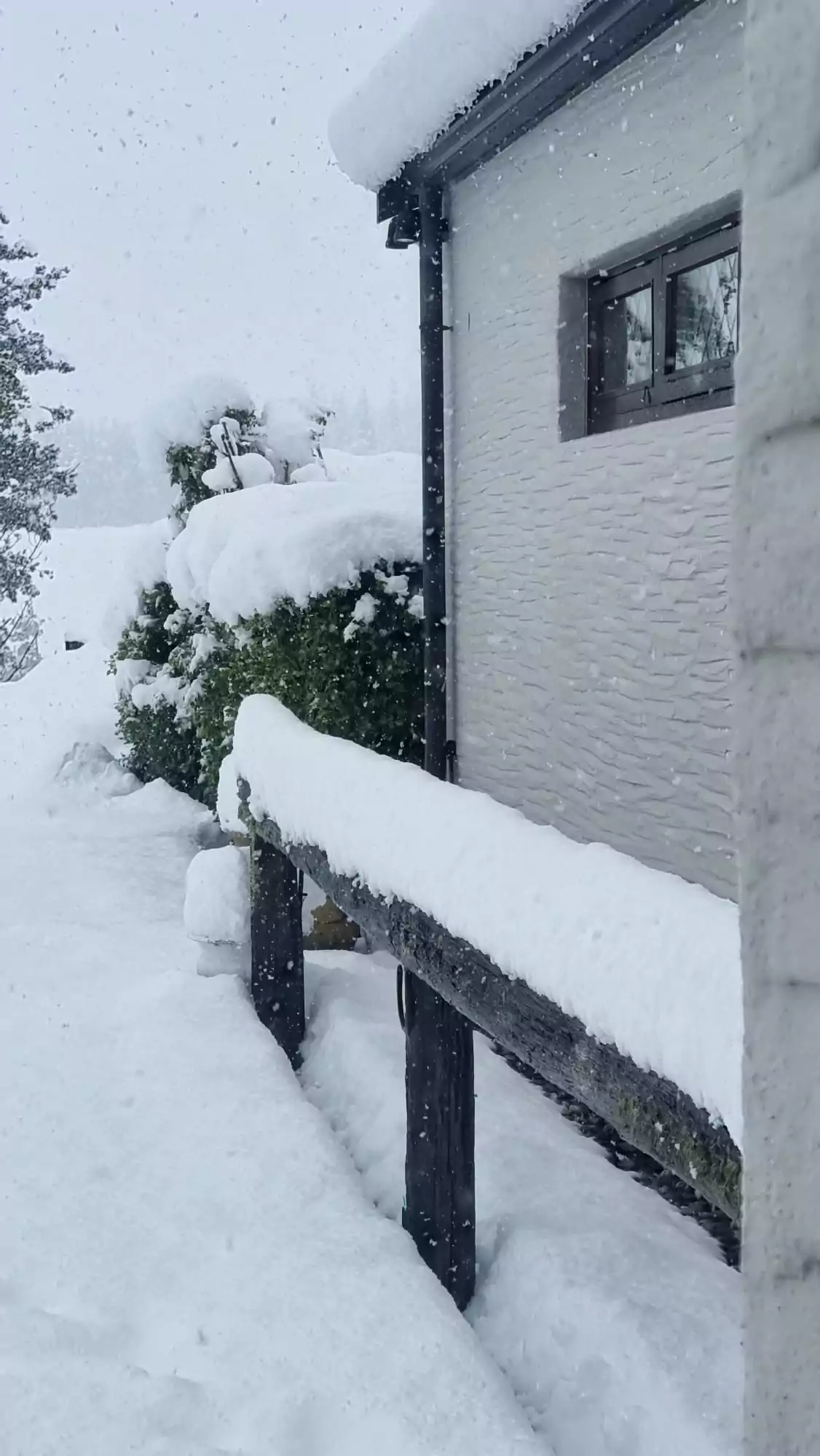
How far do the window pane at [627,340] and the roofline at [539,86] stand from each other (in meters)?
0.79

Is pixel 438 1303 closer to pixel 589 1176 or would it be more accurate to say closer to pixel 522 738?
pixel 589 1176

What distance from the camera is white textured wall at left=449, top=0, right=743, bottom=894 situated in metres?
3.92

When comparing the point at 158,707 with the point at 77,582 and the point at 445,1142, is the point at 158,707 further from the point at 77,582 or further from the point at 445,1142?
the point at 77,582

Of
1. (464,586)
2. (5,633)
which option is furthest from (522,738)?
(5,633)

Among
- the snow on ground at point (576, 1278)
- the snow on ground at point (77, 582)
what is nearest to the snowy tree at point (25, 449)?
the snow on ground at point (77, 582)

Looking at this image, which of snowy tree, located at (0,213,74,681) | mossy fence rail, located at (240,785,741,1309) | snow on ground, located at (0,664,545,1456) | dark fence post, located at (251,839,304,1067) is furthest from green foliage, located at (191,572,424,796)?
snowy tree, located at (0,213,74,681)

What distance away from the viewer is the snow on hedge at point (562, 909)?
1.57 meters

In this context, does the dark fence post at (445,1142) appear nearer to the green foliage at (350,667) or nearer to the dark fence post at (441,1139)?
the dark fence post at (441,1139)

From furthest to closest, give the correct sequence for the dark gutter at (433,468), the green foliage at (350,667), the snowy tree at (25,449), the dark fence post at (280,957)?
the snowy tree at (25,449)
the green foliage at (350,667)
the dark gutter at (433,468)
the dark fence post at (280,957)

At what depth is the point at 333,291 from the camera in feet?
477

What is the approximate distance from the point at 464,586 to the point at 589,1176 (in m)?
2.95

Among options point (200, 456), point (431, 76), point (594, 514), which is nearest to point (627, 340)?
point (594, 514)

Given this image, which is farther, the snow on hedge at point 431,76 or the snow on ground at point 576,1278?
the snow on hedge at point 431,76

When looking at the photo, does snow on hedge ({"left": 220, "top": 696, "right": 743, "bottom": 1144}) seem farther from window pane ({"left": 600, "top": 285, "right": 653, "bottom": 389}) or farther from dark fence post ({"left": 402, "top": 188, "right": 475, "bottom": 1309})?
window pane ({"left": 600, "top": 285, "right": 653, "bottom": 389})
